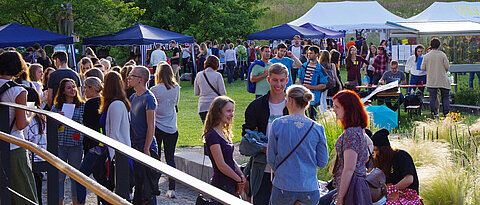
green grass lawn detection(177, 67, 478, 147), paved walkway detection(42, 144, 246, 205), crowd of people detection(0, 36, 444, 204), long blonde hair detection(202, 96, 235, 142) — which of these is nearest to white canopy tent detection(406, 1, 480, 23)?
green grass lawn detection(177, 67, 478, 147)

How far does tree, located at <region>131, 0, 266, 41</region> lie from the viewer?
125 ft

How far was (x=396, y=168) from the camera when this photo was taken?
5832mm

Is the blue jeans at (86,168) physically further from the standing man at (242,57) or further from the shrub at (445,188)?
the standing man at (242,57)

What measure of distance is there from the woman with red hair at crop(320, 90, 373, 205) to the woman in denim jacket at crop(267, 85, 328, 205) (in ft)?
0.56

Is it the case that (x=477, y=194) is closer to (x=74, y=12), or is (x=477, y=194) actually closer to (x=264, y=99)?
(x=264, y=99)

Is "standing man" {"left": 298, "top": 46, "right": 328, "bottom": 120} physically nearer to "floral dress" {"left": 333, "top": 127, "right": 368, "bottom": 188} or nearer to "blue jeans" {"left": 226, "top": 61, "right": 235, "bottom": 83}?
"floral dress" {"left": 333, "top": 127, "right": 368, "bottom": 188}

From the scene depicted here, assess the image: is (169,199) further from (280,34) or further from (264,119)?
(280,34)

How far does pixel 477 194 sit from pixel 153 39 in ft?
61.8

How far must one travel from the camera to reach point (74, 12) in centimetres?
2978

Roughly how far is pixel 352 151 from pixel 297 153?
429 mm

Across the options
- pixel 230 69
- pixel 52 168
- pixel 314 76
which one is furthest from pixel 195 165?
pixel 230 69

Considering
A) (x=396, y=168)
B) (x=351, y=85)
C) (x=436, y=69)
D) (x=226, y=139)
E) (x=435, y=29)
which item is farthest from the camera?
(x=435, y=29)

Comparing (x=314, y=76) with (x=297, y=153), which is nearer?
(x=297, y=153)

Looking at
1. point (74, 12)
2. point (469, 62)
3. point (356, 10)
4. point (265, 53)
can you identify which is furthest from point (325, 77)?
point (356, 10)
